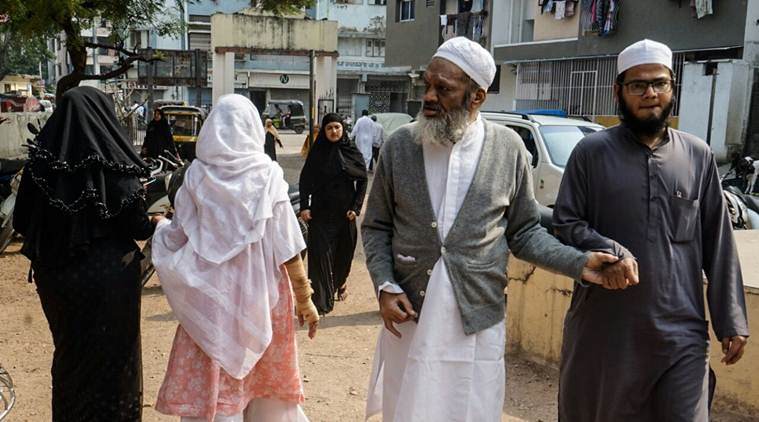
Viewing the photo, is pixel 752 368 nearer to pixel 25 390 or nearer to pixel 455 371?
pixel 455 371

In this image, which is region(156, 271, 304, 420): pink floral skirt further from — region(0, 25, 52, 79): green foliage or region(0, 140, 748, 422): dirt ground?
region(0, 25, 52, 79): green foliage

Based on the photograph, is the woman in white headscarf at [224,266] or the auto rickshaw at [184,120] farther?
the auto rickshaw at [184,120]

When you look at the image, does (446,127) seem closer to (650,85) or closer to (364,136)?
(650,85)

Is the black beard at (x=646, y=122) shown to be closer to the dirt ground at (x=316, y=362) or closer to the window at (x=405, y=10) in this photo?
the dirt ground at (x=316, y=362)

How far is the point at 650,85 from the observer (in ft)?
8.95

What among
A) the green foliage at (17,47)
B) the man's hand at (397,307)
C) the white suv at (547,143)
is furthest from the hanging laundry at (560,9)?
the man's hand at (397,307)

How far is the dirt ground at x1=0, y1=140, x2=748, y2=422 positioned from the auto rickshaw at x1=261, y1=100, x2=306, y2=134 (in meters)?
34.1

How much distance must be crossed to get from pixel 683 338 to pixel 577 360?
0.38 metres

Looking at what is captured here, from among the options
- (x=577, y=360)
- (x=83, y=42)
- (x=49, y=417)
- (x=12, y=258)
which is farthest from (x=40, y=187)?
(x=83, y=42)

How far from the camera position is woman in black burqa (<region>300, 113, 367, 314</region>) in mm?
6402

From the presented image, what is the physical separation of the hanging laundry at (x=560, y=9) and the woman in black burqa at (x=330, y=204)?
17018 mm

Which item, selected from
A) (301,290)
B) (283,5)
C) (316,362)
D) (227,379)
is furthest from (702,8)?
(227,379)

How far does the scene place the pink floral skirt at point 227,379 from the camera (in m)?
3.21

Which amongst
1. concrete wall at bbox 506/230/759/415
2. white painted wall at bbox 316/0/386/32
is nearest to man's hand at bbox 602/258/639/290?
concrete wall at bbox 506/230/759/415
